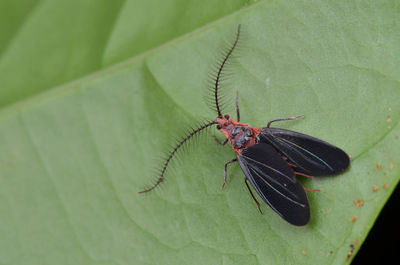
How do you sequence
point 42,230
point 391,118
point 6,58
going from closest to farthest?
1. point 391,118
2. point 6,58
3. point 42,230

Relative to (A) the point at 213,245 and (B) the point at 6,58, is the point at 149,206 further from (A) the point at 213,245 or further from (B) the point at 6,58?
(B) the point at 6,58

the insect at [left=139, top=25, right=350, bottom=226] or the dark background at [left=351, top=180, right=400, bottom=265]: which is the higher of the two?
the insect at [left=139, top=25, right=350, bottom=226]

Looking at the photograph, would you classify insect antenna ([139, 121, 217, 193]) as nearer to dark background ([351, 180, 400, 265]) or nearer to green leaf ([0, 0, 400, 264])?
green leaf ([0, 0, 400, 264])

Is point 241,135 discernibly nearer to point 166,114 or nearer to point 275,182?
point 275,182

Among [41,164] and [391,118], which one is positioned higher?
[391,118]

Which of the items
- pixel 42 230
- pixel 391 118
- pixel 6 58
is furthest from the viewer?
pixel 42 230

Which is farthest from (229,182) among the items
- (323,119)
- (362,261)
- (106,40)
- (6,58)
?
(6,58)

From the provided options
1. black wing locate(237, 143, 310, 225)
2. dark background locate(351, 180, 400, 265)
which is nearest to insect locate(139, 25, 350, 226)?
black wing locate(237, 143, 310, 225)
